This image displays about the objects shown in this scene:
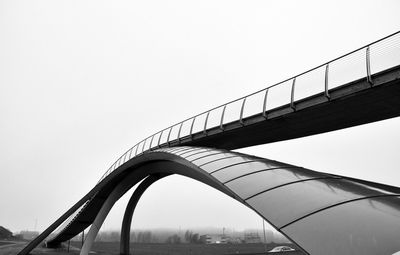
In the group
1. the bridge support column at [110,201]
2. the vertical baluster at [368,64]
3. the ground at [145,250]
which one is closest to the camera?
the vertical baluster at [368,64]

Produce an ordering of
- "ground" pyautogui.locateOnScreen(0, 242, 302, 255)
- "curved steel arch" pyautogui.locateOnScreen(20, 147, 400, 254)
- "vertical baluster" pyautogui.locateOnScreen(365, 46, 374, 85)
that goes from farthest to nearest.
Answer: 1. "ground" pyautogui.locateOnScreen(0, 242, 302, 255)
2. "vertical baluster" pyautogui.locateOnScreen(365, 46, 374, 85)
3. "curved steel arch" pyautogui.locateOnScreen(20, 147, 400, 254)

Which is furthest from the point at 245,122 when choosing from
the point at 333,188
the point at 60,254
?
the point at 60,254

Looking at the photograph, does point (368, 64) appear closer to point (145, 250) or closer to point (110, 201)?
point (110, 201)

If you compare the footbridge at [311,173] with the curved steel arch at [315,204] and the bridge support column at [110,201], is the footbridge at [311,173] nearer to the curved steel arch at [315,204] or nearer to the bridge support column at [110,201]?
the curved steel arch at [315,204]

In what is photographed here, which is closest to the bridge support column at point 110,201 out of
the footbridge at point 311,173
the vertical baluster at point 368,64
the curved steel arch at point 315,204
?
the footbridge at point 311,173

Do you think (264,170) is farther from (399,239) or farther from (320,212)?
(399,239)

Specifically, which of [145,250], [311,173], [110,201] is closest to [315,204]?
[311,173]

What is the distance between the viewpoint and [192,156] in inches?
497

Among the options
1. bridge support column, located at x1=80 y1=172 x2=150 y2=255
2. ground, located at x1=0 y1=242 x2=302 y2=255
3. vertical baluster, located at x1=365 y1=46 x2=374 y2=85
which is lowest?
ground, located at x1=0 y1=242 x2=302 y2=255

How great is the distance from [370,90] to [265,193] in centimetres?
502

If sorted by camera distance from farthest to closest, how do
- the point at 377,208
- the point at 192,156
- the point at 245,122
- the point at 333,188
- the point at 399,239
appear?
1. the point at 245,122
2. the point at 192,156
3. the point at 333,188
4. the point at 377,208
5. the point at 399,239

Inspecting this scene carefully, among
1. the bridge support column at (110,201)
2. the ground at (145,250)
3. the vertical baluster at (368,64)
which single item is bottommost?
the ground at (145,250)

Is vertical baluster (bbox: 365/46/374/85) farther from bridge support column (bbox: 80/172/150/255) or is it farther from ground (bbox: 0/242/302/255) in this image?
ground (bbox: 0/242/302/255)

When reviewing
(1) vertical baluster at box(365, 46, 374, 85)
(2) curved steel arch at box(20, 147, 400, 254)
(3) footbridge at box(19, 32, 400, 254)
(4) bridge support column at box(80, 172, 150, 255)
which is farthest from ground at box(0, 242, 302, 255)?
(1) vertical baluster at box(365, 46, 374, 85)
